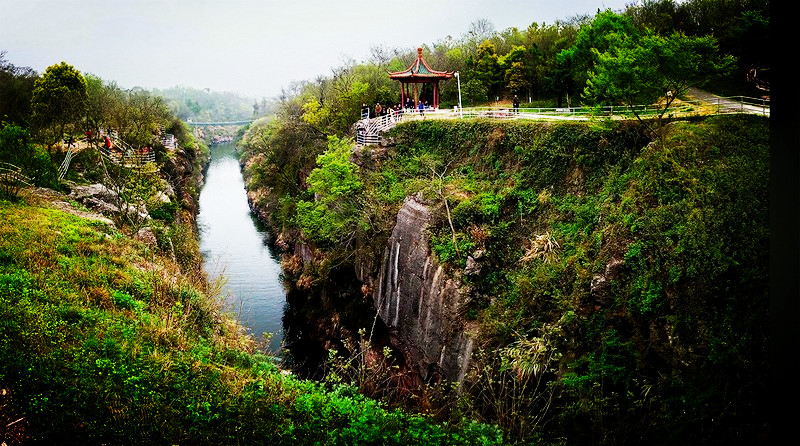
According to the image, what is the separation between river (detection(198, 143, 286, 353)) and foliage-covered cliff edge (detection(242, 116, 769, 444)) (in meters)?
6.32

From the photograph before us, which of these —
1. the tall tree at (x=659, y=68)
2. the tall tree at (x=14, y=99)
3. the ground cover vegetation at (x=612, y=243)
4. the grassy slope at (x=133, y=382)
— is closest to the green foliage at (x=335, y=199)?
the ground cover vegetation at (x=612, y=243)

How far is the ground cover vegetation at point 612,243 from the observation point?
33.6ft

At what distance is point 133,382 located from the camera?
27.9 feet

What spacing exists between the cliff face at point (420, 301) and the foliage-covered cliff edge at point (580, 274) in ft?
0.28

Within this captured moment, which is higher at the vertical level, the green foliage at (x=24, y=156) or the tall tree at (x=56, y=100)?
the tall tree at (x=56, y=100)

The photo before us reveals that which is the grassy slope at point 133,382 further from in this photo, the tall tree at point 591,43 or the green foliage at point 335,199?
the tall tree at point 591,43

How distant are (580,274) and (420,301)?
727 centimetres

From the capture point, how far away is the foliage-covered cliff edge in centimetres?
1023

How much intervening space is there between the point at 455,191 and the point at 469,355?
760 centimetres

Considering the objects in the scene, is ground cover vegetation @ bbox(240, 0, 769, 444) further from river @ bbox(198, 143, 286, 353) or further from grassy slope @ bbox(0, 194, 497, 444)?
river @ bbox(198, 143, 286, 353)

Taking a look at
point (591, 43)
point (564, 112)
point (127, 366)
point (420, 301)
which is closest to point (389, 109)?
point (564, 112)

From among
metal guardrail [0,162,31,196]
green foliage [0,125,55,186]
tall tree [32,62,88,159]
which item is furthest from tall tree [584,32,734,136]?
tall tree [32,62,88,159]

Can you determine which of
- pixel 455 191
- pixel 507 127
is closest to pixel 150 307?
pixel 455 191

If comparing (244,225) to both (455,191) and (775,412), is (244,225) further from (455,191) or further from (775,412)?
(775,412)
